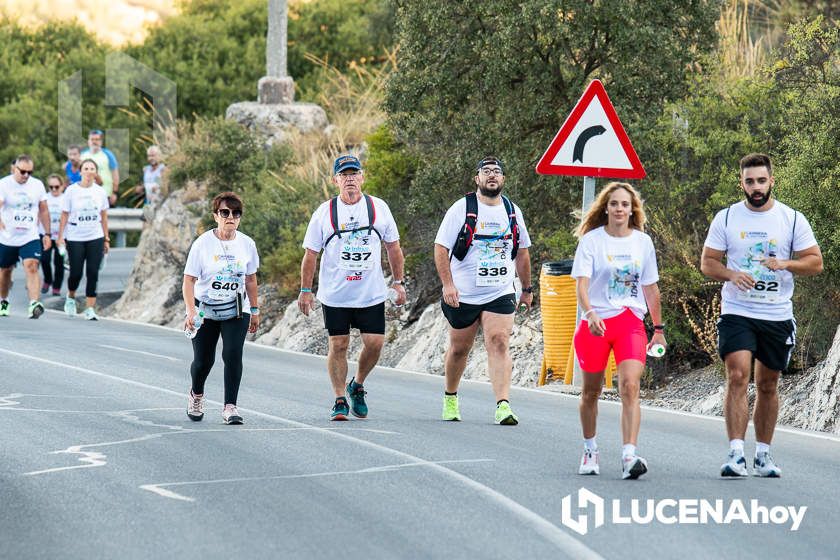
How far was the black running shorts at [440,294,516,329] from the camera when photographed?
11609 millimetres

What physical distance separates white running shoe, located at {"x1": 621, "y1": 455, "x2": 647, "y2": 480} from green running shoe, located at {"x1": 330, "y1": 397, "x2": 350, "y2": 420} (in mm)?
3411

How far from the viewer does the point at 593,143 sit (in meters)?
13.7

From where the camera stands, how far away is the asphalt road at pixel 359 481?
7516 mm

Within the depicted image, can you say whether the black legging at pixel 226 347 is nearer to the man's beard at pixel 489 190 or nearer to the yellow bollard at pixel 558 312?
the man's beard at pixel 489 190

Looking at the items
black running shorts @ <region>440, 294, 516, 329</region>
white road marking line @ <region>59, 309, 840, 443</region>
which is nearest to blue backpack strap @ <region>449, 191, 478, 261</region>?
black running shorts @ <region>440, 294, 516, 329</region>

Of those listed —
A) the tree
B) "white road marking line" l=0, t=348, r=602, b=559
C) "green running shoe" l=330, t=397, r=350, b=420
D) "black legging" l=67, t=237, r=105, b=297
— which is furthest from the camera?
"black legging" l=67, t=237, r=105, b=297

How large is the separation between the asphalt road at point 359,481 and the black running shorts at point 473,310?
82cm

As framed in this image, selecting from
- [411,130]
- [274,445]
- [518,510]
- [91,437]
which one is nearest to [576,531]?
[518,510]

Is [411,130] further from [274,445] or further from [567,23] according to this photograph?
[274,445]

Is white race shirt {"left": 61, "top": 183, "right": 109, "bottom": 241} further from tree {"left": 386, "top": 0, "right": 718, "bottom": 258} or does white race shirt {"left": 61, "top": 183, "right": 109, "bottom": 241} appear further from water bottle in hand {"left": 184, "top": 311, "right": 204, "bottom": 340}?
water bottle in hand {"left": 184, "top": 311, "right": 204, "bottom": 340}

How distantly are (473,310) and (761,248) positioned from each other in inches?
116

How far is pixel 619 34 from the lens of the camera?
59.0ft

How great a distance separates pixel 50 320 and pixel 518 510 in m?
14.5

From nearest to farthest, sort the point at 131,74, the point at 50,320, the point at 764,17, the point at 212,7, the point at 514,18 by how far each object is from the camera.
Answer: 1. the point at 514,18
2. the point at 50,320
3. the point at 764,17
4. the point at 131,74
5. the point at 212,7
